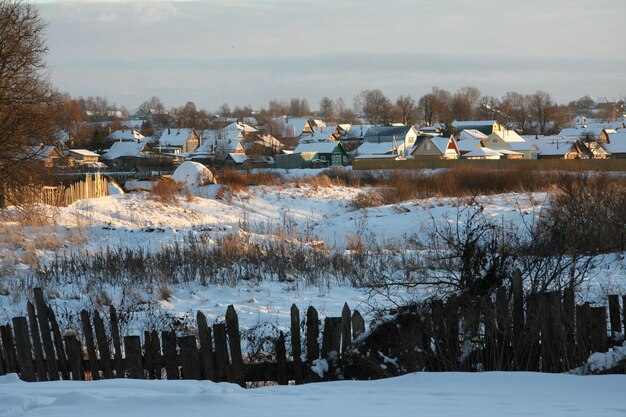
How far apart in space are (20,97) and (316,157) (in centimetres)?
6039

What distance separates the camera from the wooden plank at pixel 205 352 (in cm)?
641

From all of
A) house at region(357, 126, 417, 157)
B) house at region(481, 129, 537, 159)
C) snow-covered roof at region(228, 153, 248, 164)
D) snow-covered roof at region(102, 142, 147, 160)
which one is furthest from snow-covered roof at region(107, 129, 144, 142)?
house at region(481, 129, 537, 159)

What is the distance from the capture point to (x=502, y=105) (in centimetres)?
15875

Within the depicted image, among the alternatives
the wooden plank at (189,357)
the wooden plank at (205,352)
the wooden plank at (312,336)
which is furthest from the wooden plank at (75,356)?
the wooden plank at (312,336)

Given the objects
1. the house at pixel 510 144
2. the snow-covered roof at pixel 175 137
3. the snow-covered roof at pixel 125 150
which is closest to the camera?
the house at pixel 510 144

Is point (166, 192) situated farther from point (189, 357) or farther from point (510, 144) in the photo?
point (510, 144)

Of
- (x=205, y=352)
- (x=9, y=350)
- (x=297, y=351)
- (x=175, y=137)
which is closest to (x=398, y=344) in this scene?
(x=297, y=351)

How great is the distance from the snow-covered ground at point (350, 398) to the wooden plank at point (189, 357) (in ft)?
2.29

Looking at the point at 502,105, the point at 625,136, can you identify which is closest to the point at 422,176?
the point at 625,136

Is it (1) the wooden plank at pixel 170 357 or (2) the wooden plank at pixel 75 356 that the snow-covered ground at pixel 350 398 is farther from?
(2) the wooden plank at pixel 75 356

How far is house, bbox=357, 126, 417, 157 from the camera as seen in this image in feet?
295

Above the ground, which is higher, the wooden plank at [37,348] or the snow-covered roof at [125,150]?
the snow-covered roof at [125,150]

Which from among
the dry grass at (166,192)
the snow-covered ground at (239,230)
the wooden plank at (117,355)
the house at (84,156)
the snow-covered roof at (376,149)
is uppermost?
the house at (84,156)

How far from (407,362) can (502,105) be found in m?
159
